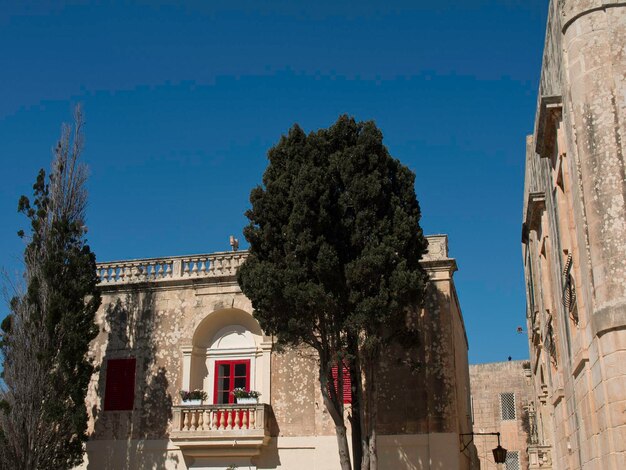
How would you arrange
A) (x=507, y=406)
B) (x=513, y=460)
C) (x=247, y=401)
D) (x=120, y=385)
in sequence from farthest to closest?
(x=507, y=406) → (x=513, y=460) → (x=120, y=385) → (x=247, y=401)

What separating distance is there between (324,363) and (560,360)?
6.14 meters

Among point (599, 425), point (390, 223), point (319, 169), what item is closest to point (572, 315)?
point (599, 425)

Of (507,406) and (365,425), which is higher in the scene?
(507,406)

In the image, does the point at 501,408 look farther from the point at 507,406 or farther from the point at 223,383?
the point at 223,383

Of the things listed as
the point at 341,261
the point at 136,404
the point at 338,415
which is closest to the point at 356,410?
the point at 338,415

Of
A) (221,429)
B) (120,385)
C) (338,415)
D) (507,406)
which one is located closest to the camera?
(338,415)

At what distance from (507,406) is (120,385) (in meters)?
20.4

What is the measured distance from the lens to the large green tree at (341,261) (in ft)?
55.3

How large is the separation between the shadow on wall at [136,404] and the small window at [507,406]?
19510 mm

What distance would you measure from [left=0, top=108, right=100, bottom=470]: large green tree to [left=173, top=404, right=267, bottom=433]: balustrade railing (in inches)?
101

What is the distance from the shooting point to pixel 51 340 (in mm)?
19672

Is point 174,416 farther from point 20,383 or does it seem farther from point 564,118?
point 564,118

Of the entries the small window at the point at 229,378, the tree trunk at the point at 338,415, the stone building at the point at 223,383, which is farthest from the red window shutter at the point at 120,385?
the tree trunk at the point at 338,415

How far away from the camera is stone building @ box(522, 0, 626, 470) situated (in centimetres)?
863
